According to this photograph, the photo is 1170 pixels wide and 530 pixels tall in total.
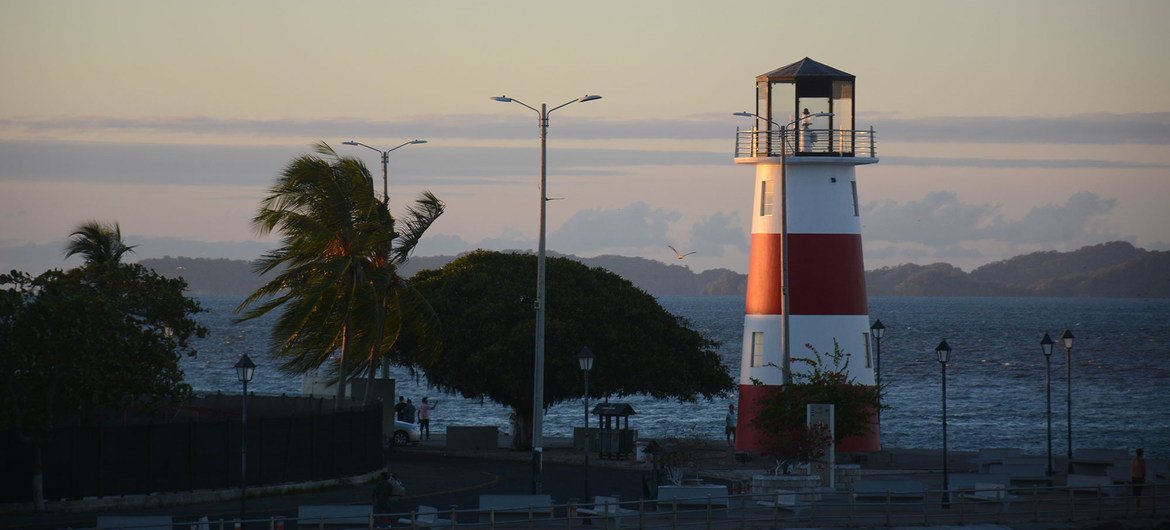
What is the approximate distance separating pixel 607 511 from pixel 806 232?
66.8ft

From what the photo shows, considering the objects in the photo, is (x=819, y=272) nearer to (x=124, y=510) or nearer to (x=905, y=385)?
(x=124, y=510)

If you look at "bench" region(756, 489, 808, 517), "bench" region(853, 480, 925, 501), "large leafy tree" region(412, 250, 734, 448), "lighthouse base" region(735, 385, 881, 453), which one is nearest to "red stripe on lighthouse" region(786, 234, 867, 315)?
"lighthouse base" region(735, 385, 881, 453)

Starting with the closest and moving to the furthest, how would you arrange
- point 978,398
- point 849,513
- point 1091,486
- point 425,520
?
point 425,520 → point 849,513 → point 1091,486 → point 978,398

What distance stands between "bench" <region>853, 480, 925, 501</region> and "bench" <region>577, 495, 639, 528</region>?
5190 mm

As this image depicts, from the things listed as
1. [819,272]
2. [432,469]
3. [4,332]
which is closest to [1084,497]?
[819,272]

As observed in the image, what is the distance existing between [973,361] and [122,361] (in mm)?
132152

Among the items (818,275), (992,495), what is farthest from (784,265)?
(992,495)

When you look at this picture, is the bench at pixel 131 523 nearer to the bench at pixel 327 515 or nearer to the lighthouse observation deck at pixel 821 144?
the bench at pixel 327 515

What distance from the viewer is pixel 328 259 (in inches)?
1816

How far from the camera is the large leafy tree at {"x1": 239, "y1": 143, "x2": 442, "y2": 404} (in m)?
45.8

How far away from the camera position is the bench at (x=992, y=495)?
108 feet

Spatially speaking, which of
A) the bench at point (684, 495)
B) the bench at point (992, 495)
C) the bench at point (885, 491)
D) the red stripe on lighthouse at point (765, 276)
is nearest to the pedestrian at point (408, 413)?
the red stripe on lighthouse at point (765, 276)

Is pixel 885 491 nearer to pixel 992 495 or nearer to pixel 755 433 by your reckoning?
pixel 992 495

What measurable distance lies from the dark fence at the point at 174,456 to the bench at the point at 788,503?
12.6 metres
